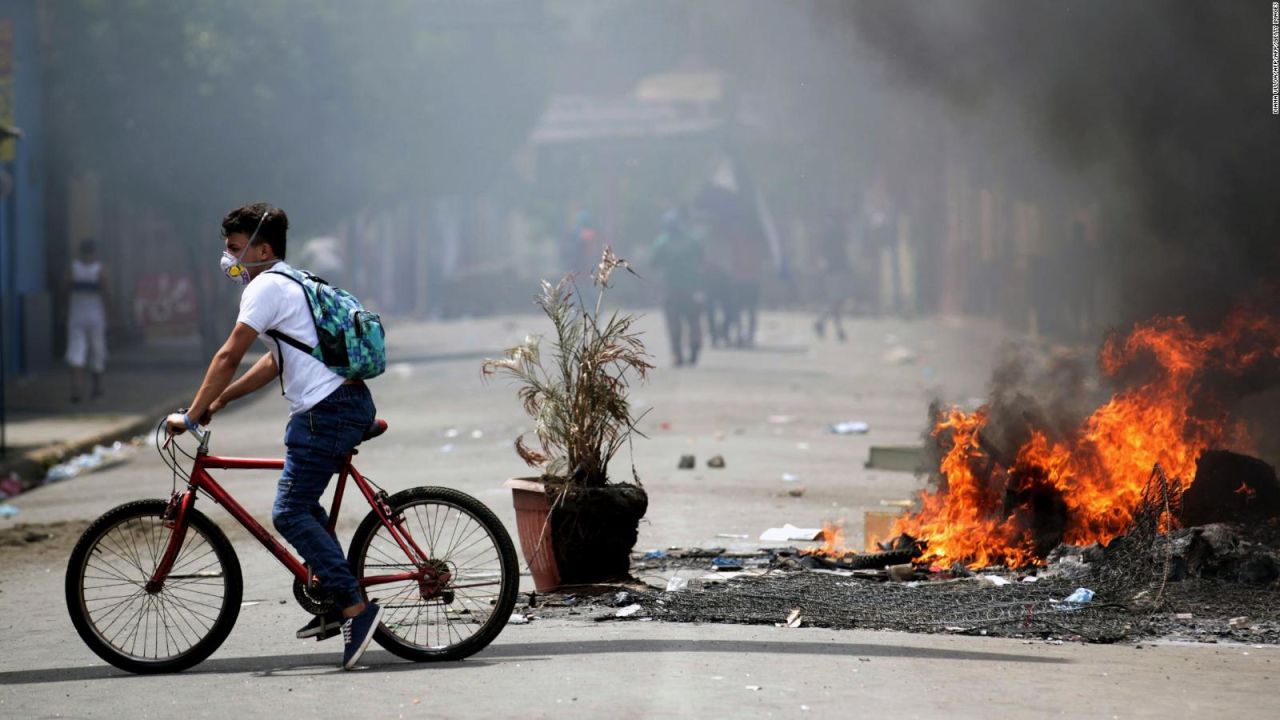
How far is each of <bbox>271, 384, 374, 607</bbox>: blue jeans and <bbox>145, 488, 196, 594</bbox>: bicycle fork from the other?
37 cm

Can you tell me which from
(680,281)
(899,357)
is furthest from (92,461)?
(899,357)

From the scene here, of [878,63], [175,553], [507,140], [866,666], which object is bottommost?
[866,666]

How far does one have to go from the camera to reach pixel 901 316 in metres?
45.6

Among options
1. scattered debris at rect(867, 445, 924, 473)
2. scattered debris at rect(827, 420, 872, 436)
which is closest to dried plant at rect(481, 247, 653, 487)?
scattered debris at rect(867, 445, 924, 473)

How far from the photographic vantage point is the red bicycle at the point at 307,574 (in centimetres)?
640

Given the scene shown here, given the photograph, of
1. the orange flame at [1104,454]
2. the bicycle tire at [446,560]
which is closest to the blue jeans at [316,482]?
the bicycle tire at [446,560]

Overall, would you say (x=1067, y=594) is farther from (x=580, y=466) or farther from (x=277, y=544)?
(x=277, y=544)

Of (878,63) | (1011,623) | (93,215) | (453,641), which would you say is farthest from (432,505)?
(93,215)

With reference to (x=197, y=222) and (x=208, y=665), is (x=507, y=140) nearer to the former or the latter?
(x=197, y=222)

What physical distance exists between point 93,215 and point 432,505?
2757cm

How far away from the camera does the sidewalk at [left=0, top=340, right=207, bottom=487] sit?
15.1 meters

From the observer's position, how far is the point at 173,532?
6461mm

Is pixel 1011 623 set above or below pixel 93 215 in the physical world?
below

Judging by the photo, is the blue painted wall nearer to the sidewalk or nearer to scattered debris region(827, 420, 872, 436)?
the sidewalk
